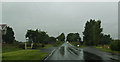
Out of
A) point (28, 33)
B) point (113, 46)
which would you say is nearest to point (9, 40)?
point (28, 33)

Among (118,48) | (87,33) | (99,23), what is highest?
(99,23)

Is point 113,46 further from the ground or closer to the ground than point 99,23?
closer to the ground

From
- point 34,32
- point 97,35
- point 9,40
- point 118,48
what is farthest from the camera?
point 9,40

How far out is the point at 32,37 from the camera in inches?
2194

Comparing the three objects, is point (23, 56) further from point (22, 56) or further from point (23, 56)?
point (22, 56)

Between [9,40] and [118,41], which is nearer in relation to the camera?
[118,41]

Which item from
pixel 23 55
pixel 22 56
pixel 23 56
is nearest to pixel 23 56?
pixel 23 56

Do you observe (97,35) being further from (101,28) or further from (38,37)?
(38,37)

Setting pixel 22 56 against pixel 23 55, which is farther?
pixel 23 55

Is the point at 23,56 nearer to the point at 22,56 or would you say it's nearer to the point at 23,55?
the point at 22,56

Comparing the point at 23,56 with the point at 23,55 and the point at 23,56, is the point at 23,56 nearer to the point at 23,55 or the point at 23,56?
the point at 23,56

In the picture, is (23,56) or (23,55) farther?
(23,55)

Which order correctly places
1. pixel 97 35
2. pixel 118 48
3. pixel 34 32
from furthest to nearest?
pixel 34 32 → pixel 97 35 → pixel 118 48

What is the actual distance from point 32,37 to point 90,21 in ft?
90.4
